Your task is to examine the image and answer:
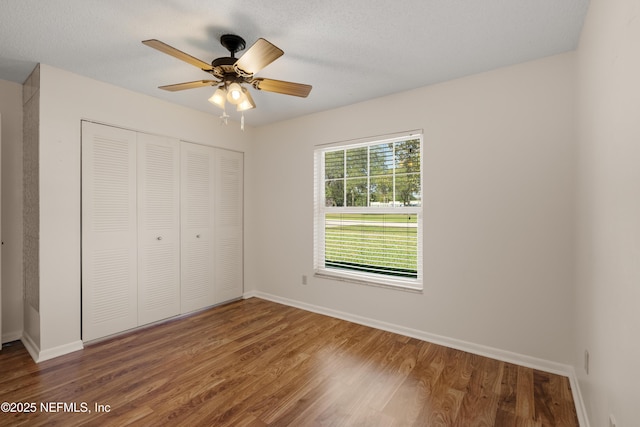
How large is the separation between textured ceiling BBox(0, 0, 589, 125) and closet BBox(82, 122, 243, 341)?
774 millimetres

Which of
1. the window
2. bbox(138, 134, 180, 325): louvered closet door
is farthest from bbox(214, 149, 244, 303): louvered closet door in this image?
the window

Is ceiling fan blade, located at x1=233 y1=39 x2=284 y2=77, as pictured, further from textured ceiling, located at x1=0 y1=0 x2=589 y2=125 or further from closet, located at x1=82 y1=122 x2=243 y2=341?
closet, located at x1=82 y1=122 x2=243 y2=341

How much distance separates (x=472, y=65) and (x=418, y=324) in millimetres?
2431

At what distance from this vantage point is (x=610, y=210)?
130 centimetres

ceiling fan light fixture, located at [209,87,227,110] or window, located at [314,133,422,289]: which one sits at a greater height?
ceiling fan light fixture, located at [209,87,227,110]

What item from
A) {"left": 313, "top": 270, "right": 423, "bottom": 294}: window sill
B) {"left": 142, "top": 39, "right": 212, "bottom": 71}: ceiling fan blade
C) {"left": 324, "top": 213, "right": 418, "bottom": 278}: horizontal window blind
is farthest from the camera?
{"left": 324, "top": 213, "right": 418, "bottom": 278}: horizontal window blind

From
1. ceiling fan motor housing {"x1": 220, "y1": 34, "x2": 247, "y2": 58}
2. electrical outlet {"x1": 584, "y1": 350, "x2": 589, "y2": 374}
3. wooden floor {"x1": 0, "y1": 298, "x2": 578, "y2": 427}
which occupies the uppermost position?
ceiling fan motor housing {"x1": 220, "y1": 34, "x2": 247, "y2": 58}

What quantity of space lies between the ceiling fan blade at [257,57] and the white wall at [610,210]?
5.02 feet

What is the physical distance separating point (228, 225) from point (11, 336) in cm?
234

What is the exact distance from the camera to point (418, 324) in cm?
297

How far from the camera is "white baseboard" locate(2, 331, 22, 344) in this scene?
9.24 feet

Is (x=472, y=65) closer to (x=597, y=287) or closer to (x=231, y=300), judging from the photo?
(x=597, y=287)

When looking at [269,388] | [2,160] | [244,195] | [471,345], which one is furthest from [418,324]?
[2,160]

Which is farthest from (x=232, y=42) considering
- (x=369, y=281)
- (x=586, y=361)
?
(x=586, y=361)
